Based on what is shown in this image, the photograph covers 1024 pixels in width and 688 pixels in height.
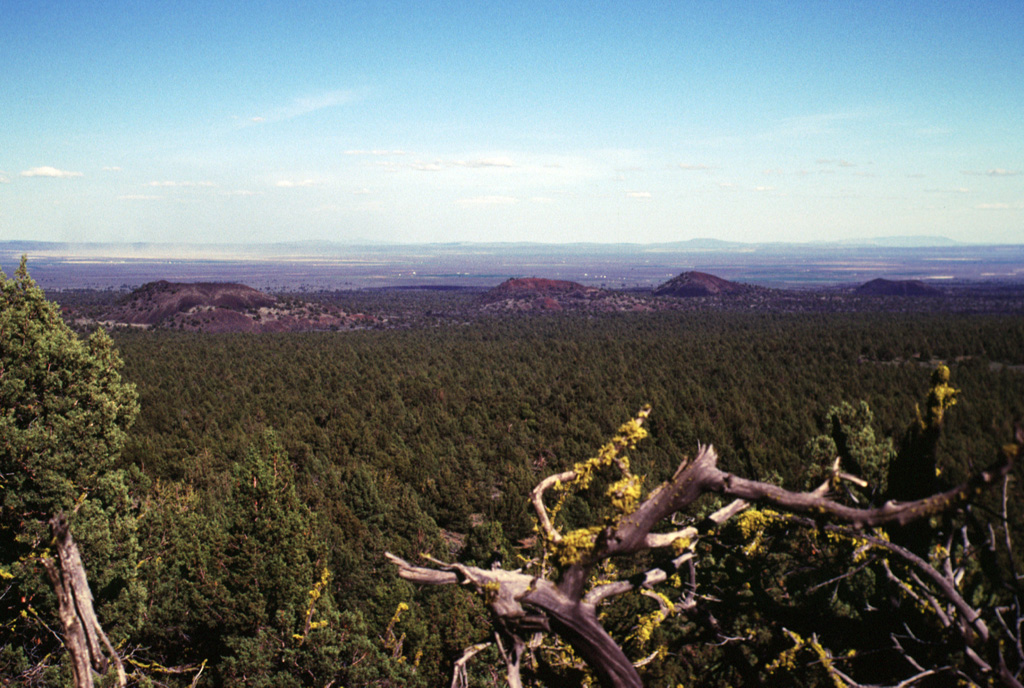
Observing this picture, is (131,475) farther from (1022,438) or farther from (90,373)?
(1022,438)

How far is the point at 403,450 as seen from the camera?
35031 mm

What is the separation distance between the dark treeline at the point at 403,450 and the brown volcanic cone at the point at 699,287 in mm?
83228

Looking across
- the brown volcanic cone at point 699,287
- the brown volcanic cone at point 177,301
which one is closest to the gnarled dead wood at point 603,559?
the brown volcanic cone at point 177,301

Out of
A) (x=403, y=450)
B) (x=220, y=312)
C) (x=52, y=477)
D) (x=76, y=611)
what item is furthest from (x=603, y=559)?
(x=220, y=312)

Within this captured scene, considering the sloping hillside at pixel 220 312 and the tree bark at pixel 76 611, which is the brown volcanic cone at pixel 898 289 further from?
the tree bark at pixel 76 611

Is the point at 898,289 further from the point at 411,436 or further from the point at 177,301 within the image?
the point at 411,436

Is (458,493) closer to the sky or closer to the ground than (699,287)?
closer to the ground

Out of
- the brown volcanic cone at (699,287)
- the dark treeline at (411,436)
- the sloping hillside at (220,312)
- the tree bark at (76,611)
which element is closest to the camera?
the tree bark at (76,611)

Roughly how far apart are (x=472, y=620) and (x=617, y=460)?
13688 mm

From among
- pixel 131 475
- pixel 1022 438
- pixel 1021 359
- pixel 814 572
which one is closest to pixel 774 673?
pixel 814 572

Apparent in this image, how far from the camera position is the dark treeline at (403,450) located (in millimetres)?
15633

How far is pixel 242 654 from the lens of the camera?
1395 centimetres

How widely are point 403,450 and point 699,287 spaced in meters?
157

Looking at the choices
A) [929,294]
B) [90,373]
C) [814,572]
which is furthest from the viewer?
[929,294]
